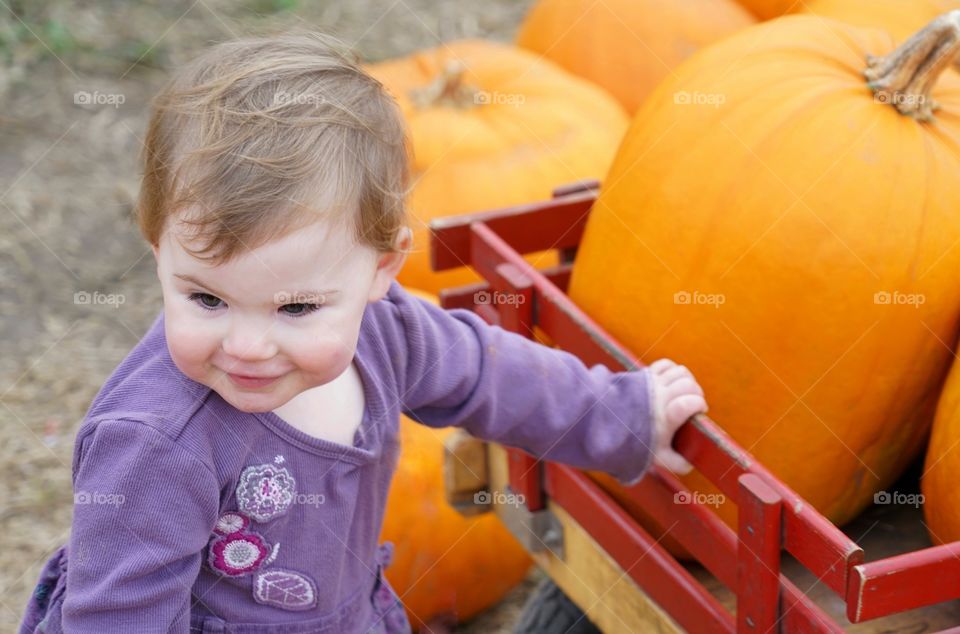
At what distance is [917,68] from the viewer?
1799mm

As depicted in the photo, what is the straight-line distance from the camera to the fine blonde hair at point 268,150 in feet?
4.39

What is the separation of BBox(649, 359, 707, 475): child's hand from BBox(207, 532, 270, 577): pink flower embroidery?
1.93 feet

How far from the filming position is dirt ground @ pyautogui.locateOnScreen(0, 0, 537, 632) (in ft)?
10.3

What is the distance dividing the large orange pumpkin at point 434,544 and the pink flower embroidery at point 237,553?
38.4 inches

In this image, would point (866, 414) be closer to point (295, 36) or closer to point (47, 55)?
point (295, 36)

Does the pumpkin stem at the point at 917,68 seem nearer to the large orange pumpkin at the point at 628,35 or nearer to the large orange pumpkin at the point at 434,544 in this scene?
the large orange pumpkin at the point at 434,544

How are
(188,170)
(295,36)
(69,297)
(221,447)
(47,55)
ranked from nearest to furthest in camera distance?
(188,170)
(221,447)
(295,36)
(69,297)
(47,55)

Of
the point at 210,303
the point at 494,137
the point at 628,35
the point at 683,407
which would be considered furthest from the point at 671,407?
the point at 628,35

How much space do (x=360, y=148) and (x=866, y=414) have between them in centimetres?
91

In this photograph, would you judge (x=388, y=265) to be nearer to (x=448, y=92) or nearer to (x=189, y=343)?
(x=189, y=343)

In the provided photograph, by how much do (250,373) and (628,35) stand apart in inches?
87.5

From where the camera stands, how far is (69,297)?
12.2ft

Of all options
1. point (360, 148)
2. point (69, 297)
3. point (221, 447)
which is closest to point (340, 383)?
point (221, 447)

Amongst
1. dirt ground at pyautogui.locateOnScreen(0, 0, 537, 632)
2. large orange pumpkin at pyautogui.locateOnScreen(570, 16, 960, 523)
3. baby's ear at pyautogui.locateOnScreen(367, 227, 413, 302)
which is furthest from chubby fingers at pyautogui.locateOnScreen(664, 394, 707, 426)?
dirt ground at pyautogui.locateOnScreen(0, 0, 537, 632)
